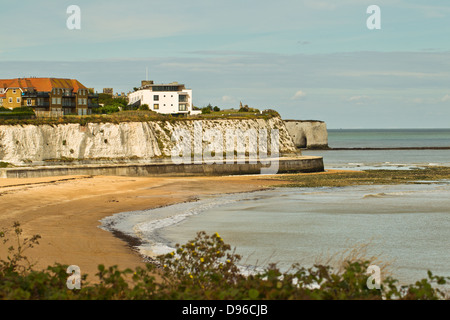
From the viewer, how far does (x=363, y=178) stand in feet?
184

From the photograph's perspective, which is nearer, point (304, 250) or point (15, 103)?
point (304, 250)

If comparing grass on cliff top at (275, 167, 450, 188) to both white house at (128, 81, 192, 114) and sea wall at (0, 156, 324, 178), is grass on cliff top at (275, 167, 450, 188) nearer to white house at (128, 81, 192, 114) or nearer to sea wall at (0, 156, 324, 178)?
A: sea wall at (0, 156, 324, 178)

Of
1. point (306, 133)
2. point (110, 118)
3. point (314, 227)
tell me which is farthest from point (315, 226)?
point (306, 133)

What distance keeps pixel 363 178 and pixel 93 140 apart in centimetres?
2763

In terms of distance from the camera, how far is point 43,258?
1662cm

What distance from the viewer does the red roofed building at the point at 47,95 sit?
285ft

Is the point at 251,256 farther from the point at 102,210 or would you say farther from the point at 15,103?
the point at 15,103

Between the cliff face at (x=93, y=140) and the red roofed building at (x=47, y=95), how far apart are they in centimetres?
2438

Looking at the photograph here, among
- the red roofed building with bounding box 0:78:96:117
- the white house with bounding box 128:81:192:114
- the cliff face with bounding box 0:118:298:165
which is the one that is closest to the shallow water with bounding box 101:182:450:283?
the cliff face with bounding box 0:118:298:165

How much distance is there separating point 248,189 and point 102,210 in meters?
17.6

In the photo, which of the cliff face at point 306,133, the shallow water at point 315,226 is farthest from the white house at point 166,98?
the shallow water at point 315,226

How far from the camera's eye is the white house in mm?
104188

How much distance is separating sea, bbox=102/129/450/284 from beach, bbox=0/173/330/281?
1345 mm

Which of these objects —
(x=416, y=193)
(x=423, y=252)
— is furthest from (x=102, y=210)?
(x=416, y=193)
